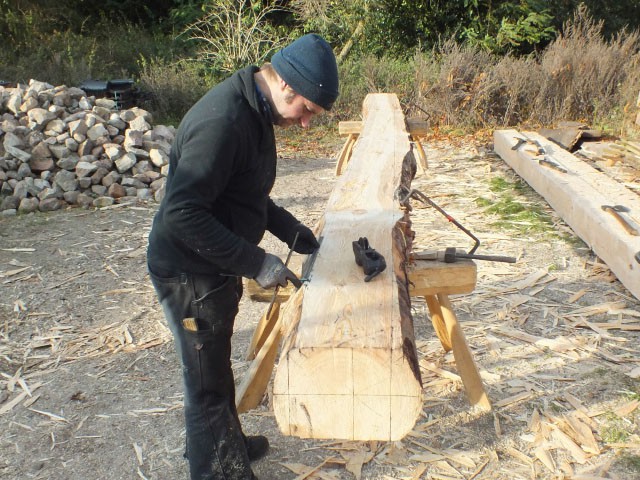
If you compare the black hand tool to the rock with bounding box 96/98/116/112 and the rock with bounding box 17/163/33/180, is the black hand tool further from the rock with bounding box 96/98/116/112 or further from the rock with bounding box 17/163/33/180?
the rock with bounding box 96/98/116/112

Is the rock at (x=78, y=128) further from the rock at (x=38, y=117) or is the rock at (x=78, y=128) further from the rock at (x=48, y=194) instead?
the rock at (x=48, y=194)

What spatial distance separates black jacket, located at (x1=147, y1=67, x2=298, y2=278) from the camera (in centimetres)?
246

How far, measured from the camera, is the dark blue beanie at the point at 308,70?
252 centimetres

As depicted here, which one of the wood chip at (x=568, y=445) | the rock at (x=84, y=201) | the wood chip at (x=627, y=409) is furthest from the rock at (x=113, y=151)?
the wood chip at (x=627, y=409)

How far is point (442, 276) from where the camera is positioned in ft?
10.8

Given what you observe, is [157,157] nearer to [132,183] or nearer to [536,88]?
[132,183]

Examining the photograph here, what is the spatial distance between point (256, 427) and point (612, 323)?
8.93ft

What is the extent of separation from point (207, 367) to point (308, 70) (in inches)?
51.8

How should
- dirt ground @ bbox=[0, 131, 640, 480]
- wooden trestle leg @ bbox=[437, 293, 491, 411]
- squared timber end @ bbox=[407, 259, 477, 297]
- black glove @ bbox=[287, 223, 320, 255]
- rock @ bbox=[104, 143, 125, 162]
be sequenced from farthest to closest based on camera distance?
rock @ bbox=[104, 143, 125, 162]
wooden trestle leg @ bbox=[437, 293, 491, 411]
dirt ground @ bbox=[0, 131, 640, 480]
squared timber end @ bbox=[407, 259, 477, 297]
black glove @ bbox=[287, 223, 320, 255]

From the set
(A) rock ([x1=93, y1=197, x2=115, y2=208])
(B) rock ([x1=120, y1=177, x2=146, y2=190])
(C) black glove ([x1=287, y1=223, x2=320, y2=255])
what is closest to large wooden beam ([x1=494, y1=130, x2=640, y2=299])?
(C) black glove ([x1=287, y1=223, x2=320, y2=255])

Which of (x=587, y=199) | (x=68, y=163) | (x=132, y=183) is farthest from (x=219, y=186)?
(x=68, y=163)

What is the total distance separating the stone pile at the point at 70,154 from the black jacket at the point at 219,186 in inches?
215

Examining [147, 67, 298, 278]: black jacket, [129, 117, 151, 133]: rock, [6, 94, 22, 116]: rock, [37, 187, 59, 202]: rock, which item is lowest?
[37, 187, 59, 202]: rock

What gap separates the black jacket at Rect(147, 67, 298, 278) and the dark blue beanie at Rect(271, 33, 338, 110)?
→ 16cm
